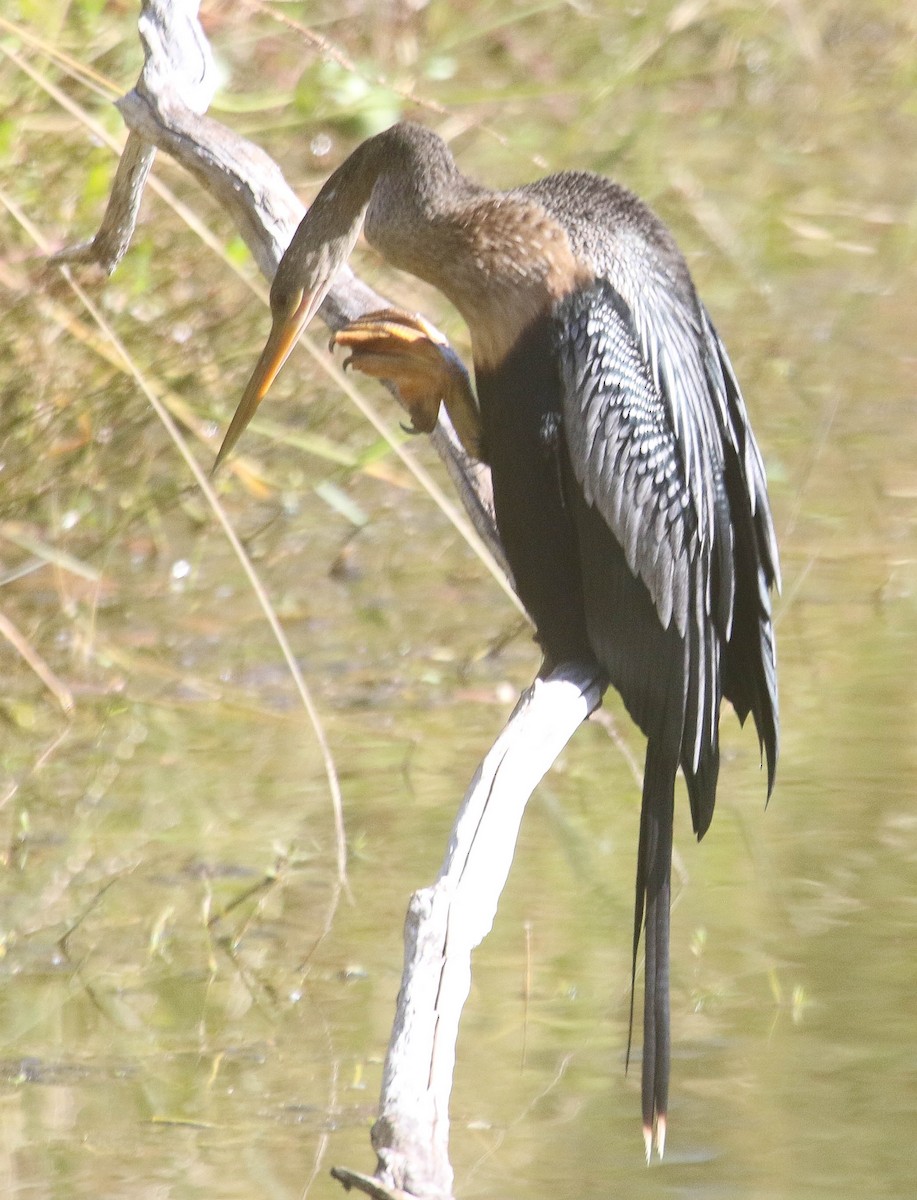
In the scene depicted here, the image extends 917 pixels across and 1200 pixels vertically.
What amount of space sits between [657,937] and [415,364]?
0.93 m

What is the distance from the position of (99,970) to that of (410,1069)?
212 cm

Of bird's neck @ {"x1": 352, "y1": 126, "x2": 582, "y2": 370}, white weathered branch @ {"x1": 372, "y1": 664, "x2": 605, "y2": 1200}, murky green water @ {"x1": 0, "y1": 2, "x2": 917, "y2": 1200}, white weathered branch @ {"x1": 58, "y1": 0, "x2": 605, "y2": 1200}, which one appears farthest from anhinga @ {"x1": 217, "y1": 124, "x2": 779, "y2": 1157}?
murky green water @ {"x1": 0, "y1": 2, "x2": 917, "y2": 1200}

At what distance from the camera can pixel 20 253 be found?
491 centimetres

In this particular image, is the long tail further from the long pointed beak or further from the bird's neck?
the long pointed beak

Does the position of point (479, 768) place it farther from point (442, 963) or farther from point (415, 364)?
point (415, 364)

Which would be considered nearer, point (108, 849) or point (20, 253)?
point (108, 849)

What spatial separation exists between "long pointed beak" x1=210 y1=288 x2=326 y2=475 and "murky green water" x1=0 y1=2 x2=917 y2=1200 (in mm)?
853

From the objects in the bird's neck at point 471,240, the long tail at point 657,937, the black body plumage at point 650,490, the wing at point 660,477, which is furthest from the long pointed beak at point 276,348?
the long tail at point 657,937

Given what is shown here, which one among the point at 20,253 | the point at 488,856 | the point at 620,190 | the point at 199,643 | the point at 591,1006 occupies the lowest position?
the point at 488,856

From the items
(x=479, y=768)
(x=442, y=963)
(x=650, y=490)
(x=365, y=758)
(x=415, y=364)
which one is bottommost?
(x=442, y=963)

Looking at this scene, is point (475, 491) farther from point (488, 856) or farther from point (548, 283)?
point (488, 856)

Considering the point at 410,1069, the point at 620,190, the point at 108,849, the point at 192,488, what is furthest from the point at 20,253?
the point at 410,1069

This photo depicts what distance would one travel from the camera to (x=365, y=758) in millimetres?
4906

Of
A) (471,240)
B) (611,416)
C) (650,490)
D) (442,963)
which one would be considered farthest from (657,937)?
(471,240)
